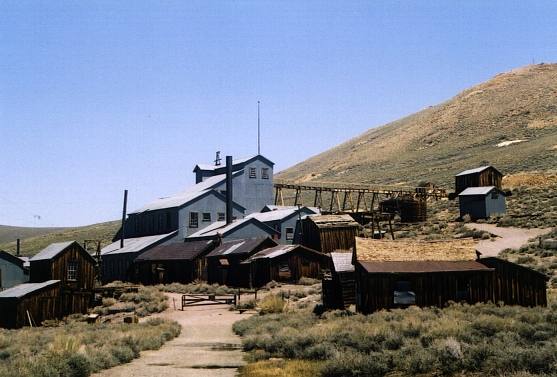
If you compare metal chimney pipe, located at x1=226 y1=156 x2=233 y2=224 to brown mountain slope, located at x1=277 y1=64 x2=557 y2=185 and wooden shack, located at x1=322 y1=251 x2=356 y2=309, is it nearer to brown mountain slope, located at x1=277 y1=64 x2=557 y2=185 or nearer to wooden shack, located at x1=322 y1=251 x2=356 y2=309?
wooden shack, located at x1=322 y1=251 x2=356 y2=309

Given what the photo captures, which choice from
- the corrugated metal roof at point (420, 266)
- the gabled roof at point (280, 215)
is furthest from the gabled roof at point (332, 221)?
the corrugated metal roof at point (420, 266)

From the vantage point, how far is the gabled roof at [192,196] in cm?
6606

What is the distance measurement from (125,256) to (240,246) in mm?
15920

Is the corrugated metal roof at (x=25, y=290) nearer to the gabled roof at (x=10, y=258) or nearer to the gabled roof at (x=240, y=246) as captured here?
the gabled roof at (x=10, y=258)

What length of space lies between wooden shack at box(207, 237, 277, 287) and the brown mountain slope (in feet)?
178

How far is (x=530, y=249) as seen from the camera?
142 ft

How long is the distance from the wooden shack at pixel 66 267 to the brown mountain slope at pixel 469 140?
229 feet

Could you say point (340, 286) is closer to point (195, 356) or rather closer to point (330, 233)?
point (195, 356)

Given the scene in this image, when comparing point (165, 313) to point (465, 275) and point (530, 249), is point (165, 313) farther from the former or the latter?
point (530, 249)

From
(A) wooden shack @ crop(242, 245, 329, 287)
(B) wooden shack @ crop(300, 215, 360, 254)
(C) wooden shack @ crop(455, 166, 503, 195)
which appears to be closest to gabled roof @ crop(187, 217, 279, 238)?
(B) wooden shack @ crop(300, 215, 360, 254)

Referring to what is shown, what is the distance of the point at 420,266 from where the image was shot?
1102 inches

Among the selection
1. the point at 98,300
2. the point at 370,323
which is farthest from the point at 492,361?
the point at 98,300

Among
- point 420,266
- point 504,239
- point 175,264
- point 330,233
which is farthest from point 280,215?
point 420,266

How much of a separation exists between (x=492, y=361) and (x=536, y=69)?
179m
